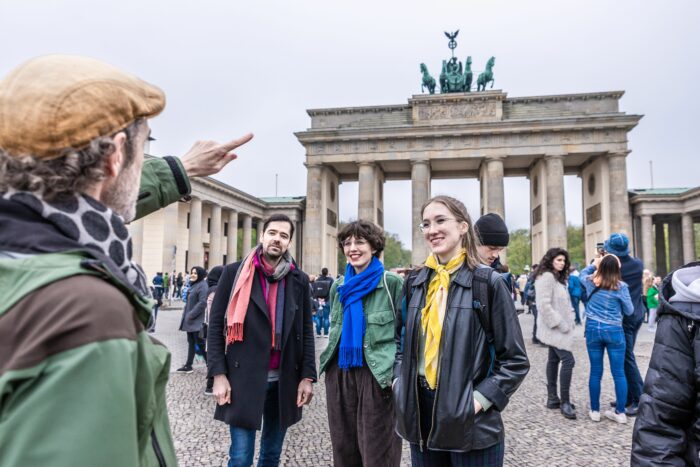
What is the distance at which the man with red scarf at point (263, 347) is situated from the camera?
10.00ft

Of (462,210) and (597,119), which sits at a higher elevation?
(597,119)

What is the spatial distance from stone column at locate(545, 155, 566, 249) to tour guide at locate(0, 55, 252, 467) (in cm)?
3389

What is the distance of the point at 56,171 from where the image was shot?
0.93 meters

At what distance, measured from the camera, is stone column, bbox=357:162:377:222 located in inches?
1366

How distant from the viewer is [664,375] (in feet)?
6.01

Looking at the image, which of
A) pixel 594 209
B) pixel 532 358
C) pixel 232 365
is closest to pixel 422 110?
pixel 594 209

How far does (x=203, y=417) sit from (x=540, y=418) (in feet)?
13.1

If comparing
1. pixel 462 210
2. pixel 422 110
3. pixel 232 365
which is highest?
pixel 422 110

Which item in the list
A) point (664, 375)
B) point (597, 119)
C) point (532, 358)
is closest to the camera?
point (664, 375)

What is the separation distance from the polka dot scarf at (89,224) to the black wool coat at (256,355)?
2186mm

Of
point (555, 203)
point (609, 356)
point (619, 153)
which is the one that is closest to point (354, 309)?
point (609, 356)

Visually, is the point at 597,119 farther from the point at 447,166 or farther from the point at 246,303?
the point at 246,303

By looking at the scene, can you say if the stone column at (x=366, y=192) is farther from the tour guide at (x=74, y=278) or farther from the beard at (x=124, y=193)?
the tour guide at (x=74, y=278)

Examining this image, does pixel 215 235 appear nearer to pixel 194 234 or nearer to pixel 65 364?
pixel 194 234
